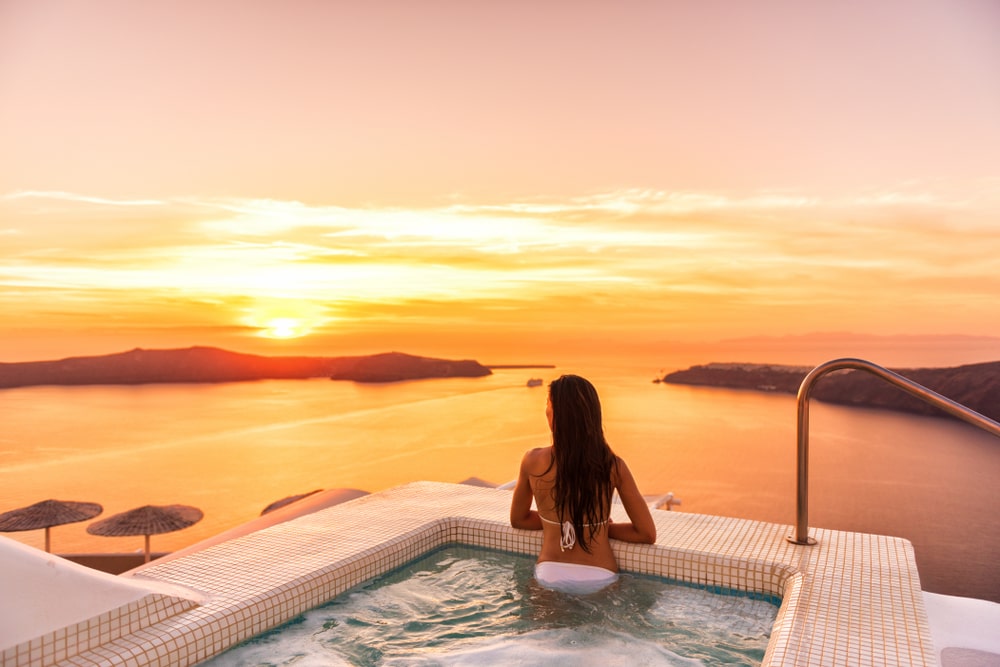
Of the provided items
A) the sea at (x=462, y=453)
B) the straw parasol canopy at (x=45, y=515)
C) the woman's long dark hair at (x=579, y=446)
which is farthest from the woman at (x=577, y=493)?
the sea at (x=462, y=453)

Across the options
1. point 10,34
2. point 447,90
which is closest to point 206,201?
point 10,34

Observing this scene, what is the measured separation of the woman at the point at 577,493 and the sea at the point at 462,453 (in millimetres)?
6084

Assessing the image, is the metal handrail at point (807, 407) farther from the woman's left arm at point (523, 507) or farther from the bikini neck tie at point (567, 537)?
the woman's left arm at point (523, 507)

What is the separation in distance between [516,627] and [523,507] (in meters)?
0.54

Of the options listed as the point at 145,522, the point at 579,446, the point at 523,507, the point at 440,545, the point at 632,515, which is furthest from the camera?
the point at 145,522

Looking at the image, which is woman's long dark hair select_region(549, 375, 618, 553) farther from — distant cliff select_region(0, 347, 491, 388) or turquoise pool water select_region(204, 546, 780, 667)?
distant cliff select_region(0, 347, 491, 388)

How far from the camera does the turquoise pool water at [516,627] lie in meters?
2.34

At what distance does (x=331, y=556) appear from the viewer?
2.81m

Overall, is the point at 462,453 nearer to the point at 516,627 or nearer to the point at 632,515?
→ the point at 632,515

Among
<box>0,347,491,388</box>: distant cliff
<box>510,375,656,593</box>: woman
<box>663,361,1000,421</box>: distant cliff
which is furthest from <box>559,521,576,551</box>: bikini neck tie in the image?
<box>0,347,491,388</box>: distant cliff

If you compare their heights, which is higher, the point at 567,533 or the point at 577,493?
the point at 577,493

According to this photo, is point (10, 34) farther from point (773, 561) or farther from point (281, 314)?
point (773, 561)

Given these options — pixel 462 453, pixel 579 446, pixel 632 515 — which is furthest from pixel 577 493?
pixel 462 453

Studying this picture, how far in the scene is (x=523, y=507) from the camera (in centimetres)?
295
